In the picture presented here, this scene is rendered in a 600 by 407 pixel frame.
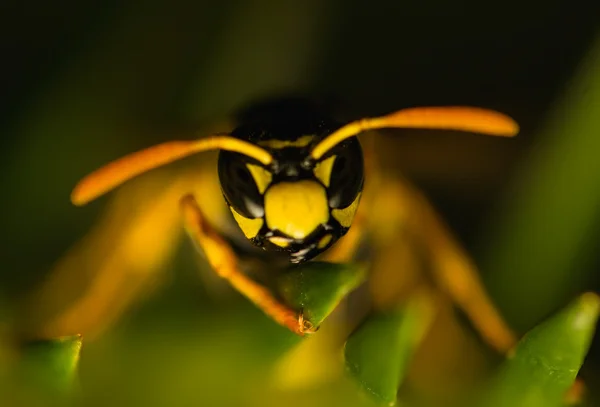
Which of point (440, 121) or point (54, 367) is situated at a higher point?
point (440, 121)

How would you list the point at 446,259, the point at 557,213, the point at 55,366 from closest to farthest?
the point at 55,366 < the point at 557,213 < the point at 446,259

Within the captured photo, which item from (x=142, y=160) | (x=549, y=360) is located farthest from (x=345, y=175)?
(x=549, y=360)

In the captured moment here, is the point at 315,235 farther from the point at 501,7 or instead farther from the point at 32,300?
the point at 501,7

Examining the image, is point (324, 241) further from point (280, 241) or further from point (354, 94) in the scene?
point (354, 94)

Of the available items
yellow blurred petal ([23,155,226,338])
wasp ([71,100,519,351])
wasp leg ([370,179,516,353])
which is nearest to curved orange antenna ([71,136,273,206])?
wasp ([71,100,519,351])

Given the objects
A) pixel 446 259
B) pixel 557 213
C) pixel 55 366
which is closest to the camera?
pixel 55 366

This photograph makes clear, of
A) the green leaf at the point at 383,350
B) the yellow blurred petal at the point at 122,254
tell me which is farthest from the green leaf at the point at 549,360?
the yellow blurred petal at the point at 122,254

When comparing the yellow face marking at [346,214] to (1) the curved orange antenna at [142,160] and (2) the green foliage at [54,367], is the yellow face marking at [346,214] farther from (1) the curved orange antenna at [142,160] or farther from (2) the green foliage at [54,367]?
(2) the green foliage at [54,367]
